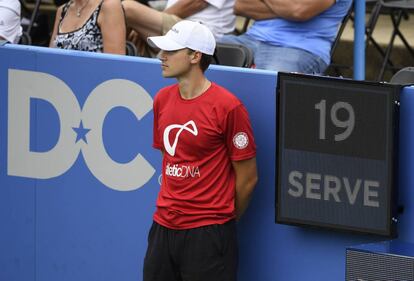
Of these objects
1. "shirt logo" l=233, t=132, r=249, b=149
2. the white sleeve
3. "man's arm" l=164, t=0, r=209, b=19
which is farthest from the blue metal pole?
"shirt logo" l=233, t=132, r=249, b=149

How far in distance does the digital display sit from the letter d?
4.43ft

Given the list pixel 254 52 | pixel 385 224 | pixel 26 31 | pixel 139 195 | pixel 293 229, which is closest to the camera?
pixel 385 224

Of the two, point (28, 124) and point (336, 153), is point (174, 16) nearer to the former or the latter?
point (28, 124)

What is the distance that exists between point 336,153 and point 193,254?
827mm

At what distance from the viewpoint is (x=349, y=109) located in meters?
5.46

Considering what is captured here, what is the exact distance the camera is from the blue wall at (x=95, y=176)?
584 centimetres

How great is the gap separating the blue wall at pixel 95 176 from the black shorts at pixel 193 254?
0.33 metres

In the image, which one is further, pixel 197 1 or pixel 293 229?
pixel 197 1

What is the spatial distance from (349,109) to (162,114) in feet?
2.98

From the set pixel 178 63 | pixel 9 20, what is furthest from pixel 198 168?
pixel 9 20

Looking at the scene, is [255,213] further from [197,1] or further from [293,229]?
[197,1]

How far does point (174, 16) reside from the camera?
24.9 feet

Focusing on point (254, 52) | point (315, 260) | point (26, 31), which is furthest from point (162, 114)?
point (26, 31)

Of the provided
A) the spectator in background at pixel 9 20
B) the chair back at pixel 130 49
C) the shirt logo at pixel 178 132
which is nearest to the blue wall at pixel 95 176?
the shirt logo at pixel 178 132
